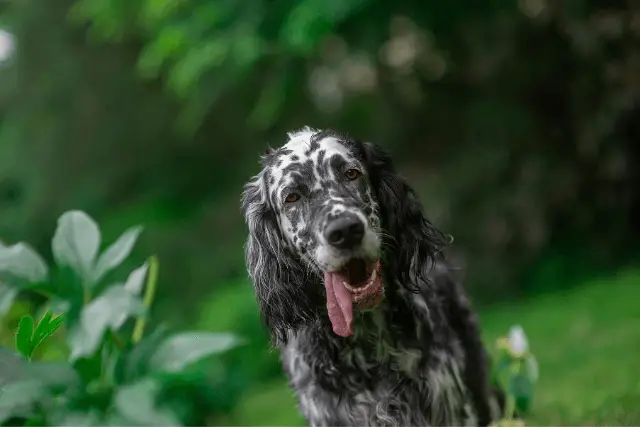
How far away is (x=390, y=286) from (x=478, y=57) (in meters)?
4.57


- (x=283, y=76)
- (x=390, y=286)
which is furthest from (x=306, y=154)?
(x=283, y=76)

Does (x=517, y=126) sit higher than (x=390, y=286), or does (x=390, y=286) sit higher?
(x=517, y=126)

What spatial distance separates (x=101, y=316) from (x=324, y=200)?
89cm

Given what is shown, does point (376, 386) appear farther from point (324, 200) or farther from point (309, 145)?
point (309, 145)

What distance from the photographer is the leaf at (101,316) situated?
102 inches

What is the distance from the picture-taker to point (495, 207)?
6.75 m

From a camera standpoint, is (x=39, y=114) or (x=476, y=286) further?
(x=39, y=114)

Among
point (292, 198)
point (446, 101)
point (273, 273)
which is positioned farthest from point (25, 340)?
point (446, 101)

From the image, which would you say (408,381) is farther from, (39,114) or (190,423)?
(39,114)

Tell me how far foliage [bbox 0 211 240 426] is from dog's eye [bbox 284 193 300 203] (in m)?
0.54

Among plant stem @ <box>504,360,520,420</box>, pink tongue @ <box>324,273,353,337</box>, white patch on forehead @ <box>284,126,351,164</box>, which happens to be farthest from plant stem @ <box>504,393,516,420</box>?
white patch on forehead @ <box>284,126,351,164</box>

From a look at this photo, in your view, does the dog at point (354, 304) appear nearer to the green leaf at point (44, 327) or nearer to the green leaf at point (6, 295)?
the green leaf at point (44, 327)

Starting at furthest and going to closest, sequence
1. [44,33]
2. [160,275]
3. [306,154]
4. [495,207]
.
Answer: [44,33]
[160,275]
[495,207]
[306,154]

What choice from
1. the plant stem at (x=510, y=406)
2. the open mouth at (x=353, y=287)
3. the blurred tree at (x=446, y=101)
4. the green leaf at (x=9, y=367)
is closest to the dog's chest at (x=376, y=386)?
the open mouth at (x=353, y=287)
